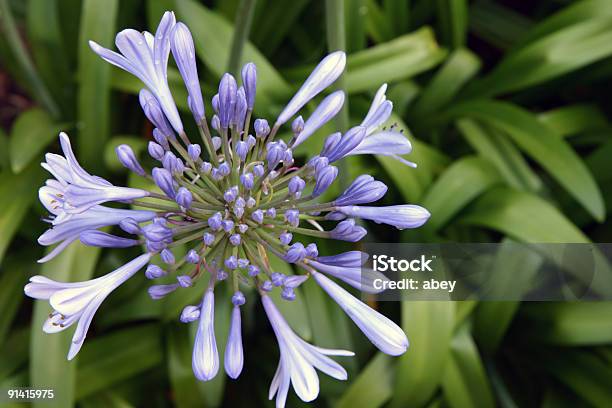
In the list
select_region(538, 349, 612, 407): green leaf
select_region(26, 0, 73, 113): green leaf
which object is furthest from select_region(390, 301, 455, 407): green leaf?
select_region(26, 0, 73, 113): green leaf

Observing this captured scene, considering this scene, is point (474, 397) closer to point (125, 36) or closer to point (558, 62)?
point (558, 62)

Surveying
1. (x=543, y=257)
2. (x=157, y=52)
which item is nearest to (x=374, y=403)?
(x=543, y=257)

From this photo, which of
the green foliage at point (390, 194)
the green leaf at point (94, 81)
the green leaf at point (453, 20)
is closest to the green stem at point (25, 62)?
the green foliage at point (390, 194)

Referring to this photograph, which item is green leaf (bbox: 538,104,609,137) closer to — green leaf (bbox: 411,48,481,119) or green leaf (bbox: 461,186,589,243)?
green leaf (bbox: 411,48,481,119)

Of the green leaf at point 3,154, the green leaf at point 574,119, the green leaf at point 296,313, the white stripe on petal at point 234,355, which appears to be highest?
the green leaf at point 574,119

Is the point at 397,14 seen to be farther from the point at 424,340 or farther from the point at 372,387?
the point at 372,387

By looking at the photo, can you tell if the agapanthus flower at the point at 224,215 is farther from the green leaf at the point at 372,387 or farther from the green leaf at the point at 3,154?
the green leaf at the point at 3,154
